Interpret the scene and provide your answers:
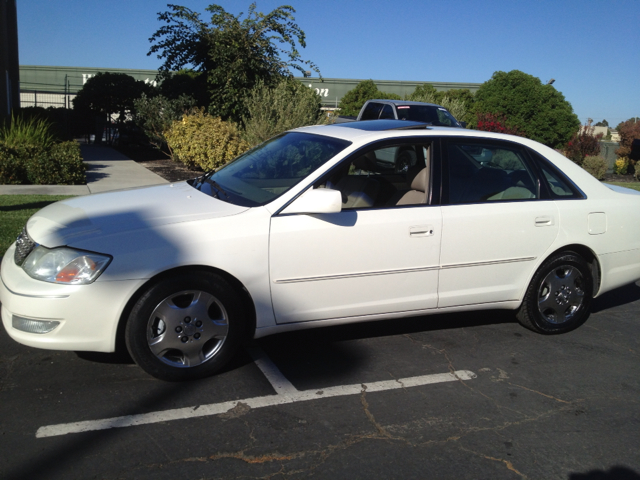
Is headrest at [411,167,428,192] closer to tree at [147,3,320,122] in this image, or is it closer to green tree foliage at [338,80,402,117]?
tree at [147,3,320,122]

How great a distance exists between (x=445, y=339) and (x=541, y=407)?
1.21 metres

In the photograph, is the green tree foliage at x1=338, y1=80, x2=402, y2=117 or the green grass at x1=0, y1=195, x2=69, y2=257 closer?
the green grass at x1=0, y1=195, x2=69, y2=257

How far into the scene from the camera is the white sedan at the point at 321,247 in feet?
12.3

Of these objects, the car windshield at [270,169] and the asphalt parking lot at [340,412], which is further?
the car windshield at [270,169]

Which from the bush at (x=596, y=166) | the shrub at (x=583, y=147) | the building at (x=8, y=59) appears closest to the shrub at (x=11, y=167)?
the building at (x=8, y=59)

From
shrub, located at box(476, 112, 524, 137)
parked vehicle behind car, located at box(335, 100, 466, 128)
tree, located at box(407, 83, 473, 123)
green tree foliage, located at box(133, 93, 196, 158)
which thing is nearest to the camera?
parked vehicle behind car, located at box(335, 100, 466, 128)

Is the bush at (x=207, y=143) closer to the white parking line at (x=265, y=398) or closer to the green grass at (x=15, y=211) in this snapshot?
the green grass at (x=15, y=211)

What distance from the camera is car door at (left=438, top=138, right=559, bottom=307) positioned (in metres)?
4.64

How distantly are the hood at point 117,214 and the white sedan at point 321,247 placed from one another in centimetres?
2

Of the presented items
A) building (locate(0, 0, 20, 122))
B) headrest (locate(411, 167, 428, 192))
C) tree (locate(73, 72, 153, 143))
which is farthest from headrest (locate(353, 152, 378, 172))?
tree (locate(73, 72, 153, 143))

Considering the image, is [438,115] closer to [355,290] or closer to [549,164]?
[549,164]

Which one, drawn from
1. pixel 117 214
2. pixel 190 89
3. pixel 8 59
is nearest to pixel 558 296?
pixel 117 214

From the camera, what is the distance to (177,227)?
390cm

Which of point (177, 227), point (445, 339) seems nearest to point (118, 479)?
point (177, 227)
